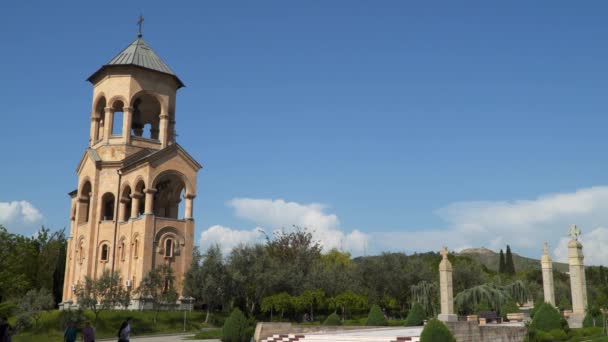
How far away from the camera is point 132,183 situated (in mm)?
Result: 40250

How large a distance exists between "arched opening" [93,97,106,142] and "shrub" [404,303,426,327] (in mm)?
26511

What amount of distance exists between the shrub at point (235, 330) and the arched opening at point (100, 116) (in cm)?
2616

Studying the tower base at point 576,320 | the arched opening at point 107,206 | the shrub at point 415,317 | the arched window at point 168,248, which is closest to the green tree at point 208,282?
the arched window at point 168,248

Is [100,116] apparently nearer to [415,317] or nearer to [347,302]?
[347,302]

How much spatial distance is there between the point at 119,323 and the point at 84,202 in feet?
47.3

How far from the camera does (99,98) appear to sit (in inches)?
1719

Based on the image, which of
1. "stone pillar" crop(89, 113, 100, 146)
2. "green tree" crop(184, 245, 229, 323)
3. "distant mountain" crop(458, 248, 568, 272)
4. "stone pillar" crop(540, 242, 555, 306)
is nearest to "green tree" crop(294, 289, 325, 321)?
"green tree" crop(184, 245, 229, 323)

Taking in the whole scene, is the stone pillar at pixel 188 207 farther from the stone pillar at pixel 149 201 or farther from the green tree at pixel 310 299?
the green tree at pixel 310 299

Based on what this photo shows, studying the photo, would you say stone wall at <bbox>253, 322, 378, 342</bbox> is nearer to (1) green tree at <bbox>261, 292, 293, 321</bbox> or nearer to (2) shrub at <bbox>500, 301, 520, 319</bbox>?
(1) green tree at <bbox>261, 292, 293, 321</bbox>

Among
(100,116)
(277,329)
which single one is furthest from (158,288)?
(100,116)

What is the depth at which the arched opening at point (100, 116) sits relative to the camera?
144ft

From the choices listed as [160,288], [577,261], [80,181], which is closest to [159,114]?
[80,181]

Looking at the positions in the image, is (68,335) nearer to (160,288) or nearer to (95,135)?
(160,288)

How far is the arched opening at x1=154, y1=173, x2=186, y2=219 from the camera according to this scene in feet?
143
